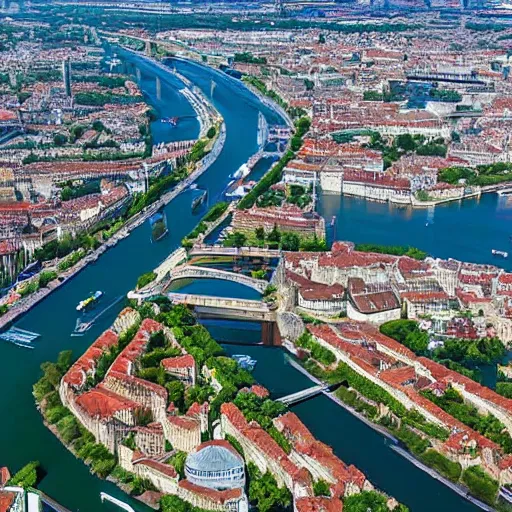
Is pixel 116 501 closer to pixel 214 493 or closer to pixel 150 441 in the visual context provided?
pixel 150 441

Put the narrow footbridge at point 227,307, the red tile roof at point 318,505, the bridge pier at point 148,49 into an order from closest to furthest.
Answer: the red tile roof at point 318,505
the narrow footbridge at point 227,307
the bridge pier at point 148,49

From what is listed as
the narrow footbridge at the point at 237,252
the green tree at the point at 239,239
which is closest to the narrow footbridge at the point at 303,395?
the narrow footbridge at the point at 237,252

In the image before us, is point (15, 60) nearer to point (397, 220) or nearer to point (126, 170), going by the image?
point (126, 170)

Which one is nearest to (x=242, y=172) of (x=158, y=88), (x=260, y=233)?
(x=260, y=233)

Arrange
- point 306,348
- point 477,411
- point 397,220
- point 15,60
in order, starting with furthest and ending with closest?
point 15,60, point 397,220, point 306,348, point 477,411

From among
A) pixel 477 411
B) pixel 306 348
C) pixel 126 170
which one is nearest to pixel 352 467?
pixel 477 411

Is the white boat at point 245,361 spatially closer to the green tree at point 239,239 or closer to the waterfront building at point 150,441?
the waterfront building at point 150,441
